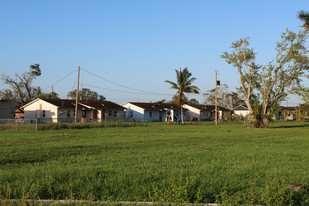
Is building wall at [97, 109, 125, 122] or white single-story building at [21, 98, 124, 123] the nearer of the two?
white single-story building at [21, 98, 124, 123]

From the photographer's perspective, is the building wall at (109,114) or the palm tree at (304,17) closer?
the palm tree at (304,17)

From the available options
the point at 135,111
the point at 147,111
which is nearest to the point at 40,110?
the point at 135,111

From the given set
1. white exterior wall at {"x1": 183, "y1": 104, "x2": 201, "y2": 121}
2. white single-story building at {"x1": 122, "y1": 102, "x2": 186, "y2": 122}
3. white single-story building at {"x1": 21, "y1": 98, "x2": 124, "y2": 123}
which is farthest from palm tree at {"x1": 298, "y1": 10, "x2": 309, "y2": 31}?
white exterior wall at {"x1": 183, "y1": 104, "x2": 201, "y2": 121}

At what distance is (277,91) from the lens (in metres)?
46.6

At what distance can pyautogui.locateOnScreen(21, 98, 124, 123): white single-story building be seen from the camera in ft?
179

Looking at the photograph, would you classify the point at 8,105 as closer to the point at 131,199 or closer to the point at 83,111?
the point at 83,111

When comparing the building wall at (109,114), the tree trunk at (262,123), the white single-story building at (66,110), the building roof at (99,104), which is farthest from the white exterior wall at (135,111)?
the tree trunk at (262,123)

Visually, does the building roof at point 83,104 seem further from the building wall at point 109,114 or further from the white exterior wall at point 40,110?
the building wall at point 109,114

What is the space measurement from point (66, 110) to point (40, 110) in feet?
13.4

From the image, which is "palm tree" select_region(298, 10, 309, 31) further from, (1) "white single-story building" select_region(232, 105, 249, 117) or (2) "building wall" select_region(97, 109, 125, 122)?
(1) "white single-story building" select_region(232, 105, 249, 117)

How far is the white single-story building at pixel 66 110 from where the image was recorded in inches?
2145

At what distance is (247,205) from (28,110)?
5600 cm

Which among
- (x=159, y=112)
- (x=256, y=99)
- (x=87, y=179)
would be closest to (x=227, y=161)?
(x=87, y=179)

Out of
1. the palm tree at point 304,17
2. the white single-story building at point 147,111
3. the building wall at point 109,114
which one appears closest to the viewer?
the palm tree at point 304,17
